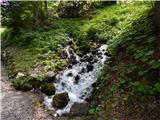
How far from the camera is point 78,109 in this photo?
868 cm

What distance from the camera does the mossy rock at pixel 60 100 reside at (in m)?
9.02

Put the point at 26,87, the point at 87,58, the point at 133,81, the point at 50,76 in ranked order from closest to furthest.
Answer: the point at 133,81 → the point at 26,87 → the point at 50,76 → the point at 87,58

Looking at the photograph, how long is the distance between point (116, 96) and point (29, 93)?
366 cm

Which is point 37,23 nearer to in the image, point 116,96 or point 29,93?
point 29,93

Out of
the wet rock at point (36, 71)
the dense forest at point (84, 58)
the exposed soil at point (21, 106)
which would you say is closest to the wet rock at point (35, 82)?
the dense forest at point (84, 58)

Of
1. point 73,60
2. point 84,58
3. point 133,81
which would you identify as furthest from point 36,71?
point 133,81

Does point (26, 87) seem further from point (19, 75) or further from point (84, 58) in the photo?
point (84, 58)

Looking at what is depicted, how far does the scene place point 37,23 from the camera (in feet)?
49.3

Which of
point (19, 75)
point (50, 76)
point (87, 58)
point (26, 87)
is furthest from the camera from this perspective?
point (87, 58)

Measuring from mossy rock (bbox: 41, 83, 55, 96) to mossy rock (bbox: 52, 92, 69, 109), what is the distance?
55cm

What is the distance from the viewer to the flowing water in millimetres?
9430

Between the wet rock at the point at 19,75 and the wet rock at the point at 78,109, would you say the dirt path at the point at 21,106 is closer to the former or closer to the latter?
the wet rock at the point at 19,75

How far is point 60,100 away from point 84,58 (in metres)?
3.14

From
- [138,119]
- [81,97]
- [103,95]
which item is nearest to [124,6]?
[81,97]
